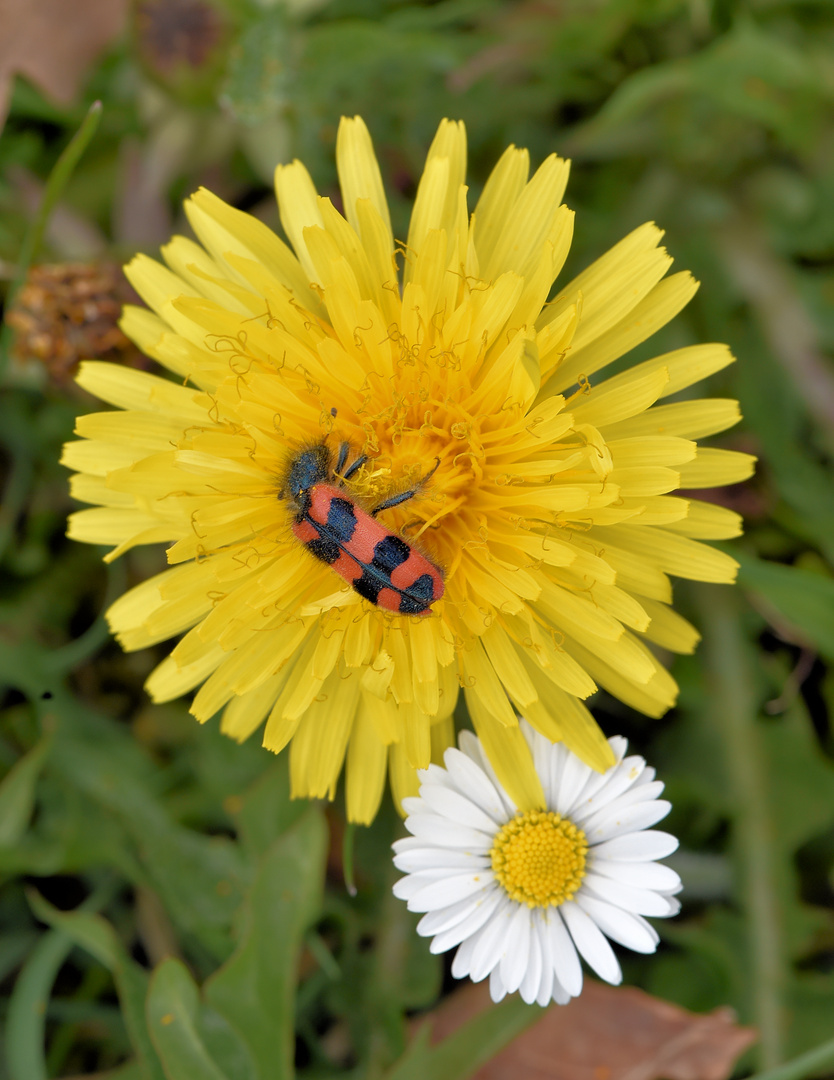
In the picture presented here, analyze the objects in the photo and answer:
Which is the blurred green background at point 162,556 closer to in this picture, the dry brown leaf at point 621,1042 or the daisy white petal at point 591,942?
the dry brown leaf at point 621,1042

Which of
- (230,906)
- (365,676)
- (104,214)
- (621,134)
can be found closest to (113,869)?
(230,906)

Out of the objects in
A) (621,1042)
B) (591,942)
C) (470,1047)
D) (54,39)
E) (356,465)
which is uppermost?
(54,39)

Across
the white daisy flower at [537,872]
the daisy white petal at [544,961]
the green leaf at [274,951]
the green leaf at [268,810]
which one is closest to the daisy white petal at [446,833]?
the white daisy flower at [537,872]

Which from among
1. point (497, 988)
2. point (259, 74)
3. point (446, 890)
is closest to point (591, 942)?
point (497, 988)

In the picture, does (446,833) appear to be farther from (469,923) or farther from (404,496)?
(404,496)

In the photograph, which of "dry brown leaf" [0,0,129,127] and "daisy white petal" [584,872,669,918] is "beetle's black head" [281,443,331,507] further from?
"dry brown leaf" [0,0,129,127]

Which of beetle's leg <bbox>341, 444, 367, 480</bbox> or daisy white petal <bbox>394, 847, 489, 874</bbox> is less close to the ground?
beetle's leg <bbox>341, 444, 367, 480</bbox>

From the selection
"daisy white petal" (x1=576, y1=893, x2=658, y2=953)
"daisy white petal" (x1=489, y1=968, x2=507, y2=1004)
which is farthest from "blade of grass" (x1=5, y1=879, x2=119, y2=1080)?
"daisy white petal" (x1=576, y1=893, x2=658, y2=953)

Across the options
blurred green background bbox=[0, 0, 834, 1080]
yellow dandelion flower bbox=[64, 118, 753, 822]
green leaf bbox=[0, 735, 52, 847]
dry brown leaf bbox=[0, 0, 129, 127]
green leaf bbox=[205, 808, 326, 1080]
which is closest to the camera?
yellow dandelion flower bbox=[64, 118, 753, 822]
